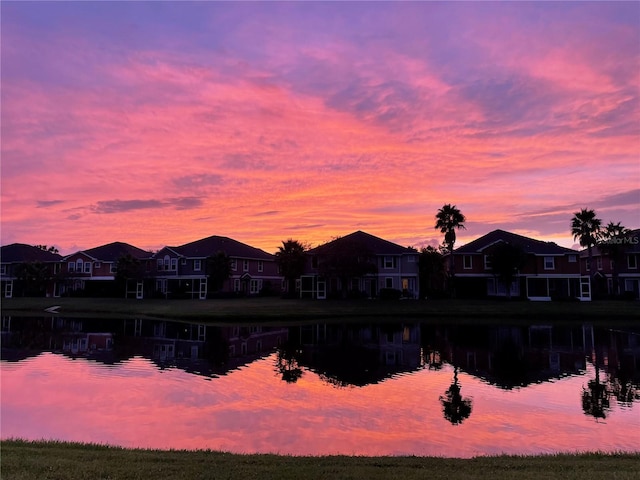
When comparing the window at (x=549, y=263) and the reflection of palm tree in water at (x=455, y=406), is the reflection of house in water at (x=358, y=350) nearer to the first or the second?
the reflection of palm tree in water at (x=455, y=406)

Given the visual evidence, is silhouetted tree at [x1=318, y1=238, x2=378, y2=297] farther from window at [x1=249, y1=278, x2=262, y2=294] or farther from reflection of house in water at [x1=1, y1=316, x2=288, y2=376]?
reflection of house in water at [x1=1, y1=316, x2=288, y2=376]

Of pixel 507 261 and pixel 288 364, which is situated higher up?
pixel 507 261

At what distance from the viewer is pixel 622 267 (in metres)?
74.5

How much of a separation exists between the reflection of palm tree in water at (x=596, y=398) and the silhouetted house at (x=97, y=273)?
2743 inches

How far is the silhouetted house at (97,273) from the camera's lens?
3226 inches

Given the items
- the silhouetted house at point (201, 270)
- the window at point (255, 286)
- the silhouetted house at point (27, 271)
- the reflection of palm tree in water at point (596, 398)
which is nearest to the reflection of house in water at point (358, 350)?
the reflection of palm tree in water at point (596, 398)

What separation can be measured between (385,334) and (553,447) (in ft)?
88.7

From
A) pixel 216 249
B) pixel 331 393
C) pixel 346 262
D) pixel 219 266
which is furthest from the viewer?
pixel 216 249

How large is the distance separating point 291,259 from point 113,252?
120ft

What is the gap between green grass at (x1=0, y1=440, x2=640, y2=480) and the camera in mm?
9582

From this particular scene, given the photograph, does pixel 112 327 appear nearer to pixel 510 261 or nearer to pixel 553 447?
pixel 553 447

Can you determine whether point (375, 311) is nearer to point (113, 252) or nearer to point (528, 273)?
point (528, 273)

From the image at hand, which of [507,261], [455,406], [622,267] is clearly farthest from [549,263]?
[455,406]

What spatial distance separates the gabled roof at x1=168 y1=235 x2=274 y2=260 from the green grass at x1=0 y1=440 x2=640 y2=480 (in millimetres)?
68081
